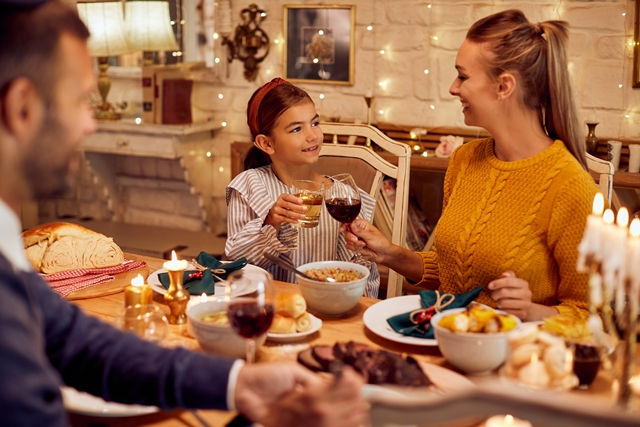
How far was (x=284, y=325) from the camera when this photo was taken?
59.1 inches

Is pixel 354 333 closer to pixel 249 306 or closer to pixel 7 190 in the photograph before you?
pixel 249 306

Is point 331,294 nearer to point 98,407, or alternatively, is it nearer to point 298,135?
point 98,407

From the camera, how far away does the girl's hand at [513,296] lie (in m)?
1.54

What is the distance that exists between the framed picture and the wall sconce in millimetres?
160

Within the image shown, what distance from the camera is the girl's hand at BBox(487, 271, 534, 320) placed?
1.54 m

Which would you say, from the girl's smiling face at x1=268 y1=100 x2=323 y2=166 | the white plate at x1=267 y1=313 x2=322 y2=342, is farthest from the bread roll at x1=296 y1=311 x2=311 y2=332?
the girl's smiling face at x1=268 y1=100 x2=323 y2=166

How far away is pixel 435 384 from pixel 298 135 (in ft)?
4.09

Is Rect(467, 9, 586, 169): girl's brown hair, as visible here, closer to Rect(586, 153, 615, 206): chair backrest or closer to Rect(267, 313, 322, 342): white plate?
Rect(586, 153, 615, 206): chair backrest

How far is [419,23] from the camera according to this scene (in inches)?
147

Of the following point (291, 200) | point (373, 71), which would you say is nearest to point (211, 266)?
point (291, 200)

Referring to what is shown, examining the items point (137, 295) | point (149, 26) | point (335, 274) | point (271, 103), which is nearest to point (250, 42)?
point (149, 26)

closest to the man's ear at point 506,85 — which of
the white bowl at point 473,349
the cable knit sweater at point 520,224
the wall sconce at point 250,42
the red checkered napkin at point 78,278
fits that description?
the cable knit sweater at point 520,224

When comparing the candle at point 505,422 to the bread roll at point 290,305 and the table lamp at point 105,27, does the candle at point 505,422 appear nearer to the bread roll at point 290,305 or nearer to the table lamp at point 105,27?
the bread roll at point 290,305

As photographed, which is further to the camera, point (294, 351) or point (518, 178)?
point (518, 178)
